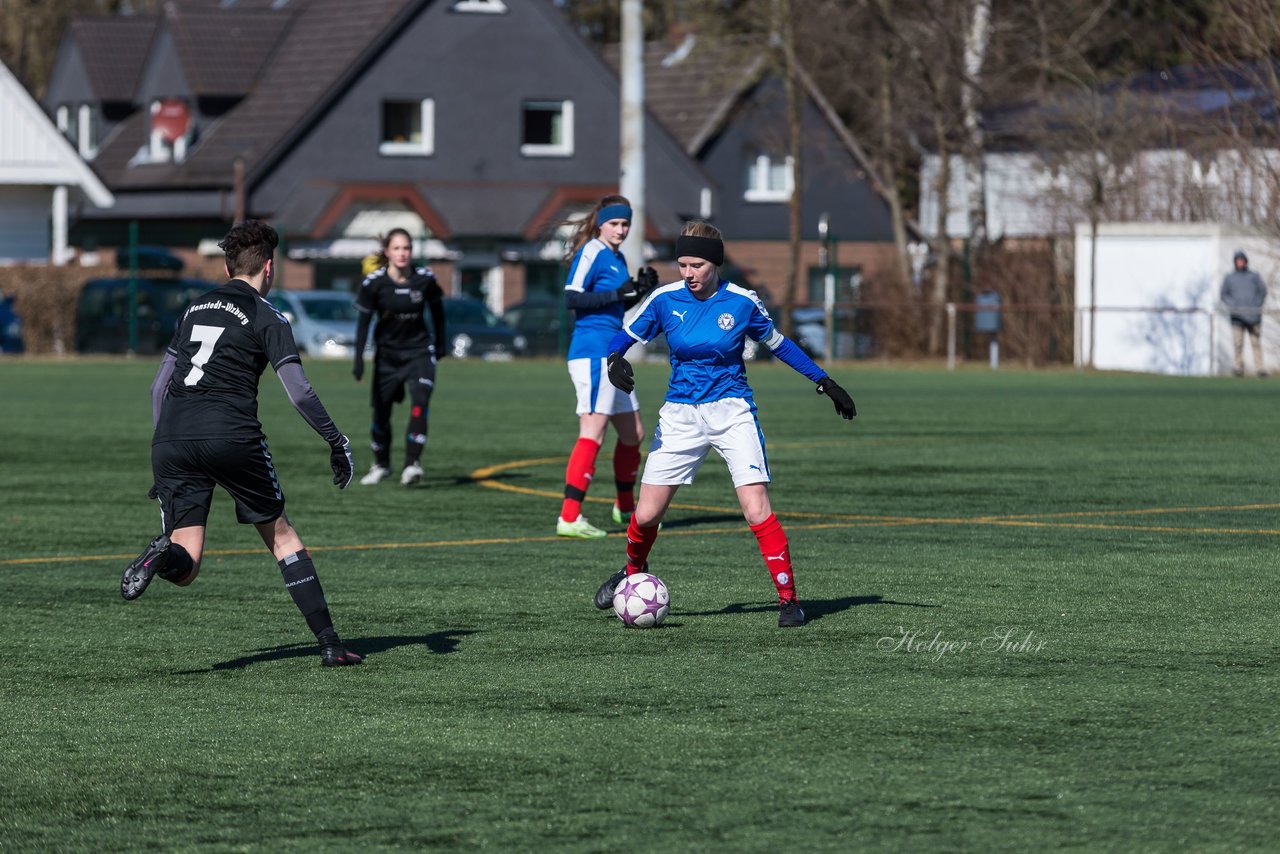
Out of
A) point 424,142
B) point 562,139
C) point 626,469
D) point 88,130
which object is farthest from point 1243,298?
point 88,130

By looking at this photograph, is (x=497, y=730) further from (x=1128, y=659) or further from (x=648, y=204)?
(x=648, y=204)

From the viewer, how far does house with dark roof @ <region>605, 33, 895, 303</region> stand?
60.8 metres

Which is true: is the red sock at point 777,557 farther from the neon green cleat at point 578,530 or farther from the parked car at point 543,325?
the parked car at point 543,325

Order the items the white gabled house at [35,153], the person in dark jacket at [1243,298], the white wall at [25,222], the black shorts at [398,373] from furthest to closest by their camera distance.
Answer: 1. the white wall at [25,222]
2. the white gabled house at [35,153]
3. the person in dark jacket at [1243,298]
4. the black shorts at [398,373]

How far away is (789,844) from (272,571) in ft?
22.1

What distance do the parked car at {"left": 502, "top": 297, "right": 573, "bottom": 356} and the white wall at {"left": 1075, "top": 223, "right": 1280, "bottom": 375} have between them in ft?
36.6

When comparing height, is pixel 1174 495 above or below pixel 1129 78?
below

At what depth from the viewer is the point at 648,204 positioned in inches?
2378

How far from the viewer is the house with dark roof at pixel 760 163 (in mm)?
60750

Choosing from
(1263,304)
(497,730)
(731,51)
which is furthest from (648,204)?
(497,730)

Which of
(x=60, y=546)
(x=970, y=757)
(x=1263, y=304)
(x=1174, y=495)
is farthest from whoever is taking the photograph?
(x=1263, y=304)

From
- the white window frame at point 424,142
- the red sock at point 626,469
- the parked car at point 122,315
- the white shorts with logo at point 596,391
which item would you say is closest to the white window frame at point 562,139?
the white window frame at point 424,142

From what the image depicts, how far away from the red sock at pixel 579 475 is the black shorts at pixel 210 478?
195 inches

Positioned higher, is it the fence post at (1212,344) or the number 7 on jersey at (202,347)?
the number 7 on jersey at (202,347)
